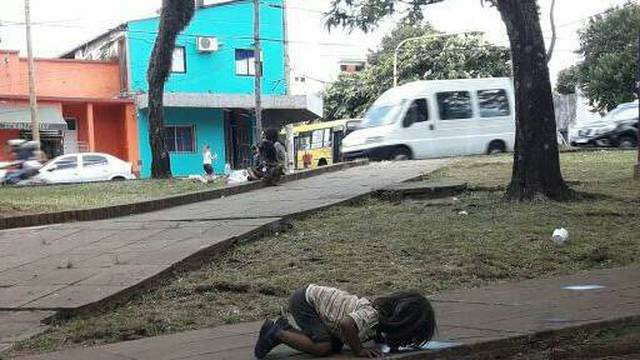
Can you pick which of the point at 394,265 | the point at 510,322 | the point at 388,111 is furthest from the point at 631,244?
the point at 388,111

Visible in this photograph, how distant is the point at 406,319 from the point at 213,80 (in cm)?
3240

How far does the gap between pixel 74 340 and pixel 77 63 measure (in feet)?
95.4

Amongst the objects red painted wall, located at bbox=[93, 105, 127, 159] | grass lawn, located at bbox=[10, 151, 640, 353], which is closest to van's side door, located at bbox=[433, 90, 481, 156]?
grass lawn, located at bbox=[10, 151, 640, 353]

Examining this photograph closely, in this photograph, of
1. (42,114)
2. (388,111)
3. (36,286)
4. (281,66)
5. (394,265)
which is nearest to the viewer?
(36,286)

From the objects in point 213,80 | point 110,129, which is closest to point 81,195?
point 110,129

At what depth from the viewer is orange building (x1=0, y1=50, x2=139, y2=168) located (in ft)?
102

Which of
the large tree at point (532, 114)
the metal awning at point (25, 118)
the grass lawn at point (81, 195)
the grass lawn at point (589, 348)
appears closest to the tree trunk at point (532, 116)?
the large tree at point (532, 114)

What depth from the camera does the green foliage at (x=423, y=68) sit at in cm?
4356

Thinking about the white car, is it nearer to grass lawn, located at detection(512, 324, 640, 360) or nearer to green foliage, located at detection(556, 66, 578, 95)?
grass lawn, located at detection(512, 324, 640, 360)

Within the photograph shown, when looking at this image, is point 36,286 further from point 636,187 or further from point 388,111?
point 388,111

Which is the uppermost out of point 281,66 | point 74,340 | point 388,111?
point 281,66

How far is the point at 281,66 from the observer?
37562 mm

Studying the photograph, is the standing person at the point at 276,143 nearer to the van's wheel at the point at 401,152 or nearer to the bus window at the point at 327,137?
the van's wheel at the point at 401,152

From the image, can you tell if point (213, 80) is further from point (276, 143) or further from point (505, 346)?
point (505, 346)
